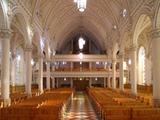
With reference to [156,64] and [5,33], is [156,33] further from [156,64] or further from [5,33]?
[5,33]

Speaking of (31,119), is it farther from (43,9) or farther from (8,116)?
(43,9)

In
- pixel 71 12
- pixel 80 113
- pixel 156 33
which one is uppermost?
pixel 71 12

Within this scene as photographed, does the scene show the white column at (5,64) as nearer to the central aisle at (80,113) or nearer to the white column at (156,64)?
the central aisle at (80,113)

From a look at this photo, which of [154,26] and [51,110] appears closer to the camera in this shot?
[51,110]

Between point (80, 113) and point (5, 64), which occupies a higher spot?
point (5, 64)

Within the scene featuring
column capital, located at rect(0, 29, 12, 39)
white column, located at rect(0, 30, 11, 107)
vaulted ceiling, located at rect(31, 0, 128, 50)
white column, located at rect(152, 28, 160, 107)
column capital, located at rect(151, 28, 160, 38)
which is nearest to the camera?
column capital, located at rect(151, 28, 160, 38)

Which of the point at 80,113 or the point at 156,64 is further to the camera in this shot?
the point at 80,113

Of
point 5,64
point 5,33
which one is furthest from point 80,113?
point 5,33

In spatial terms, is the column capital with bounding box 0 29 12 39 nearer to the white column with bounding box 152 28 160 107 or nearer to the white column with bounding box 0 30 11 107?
the white column with bounding box 0 30 11 107

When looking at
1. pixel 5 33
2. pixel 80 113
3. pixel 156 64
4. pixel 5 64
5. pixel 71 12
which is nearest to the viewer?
pixel 156 64

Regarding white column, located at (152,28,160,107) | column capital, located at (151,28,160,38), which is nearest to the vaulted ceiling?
column capital, located at (151,28,160,38)

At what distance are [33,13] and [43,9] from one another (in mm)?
6445

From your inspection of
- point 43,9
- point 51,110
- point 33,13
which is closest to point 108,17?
point 43,9

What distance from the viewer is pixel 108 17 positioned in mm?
42438
